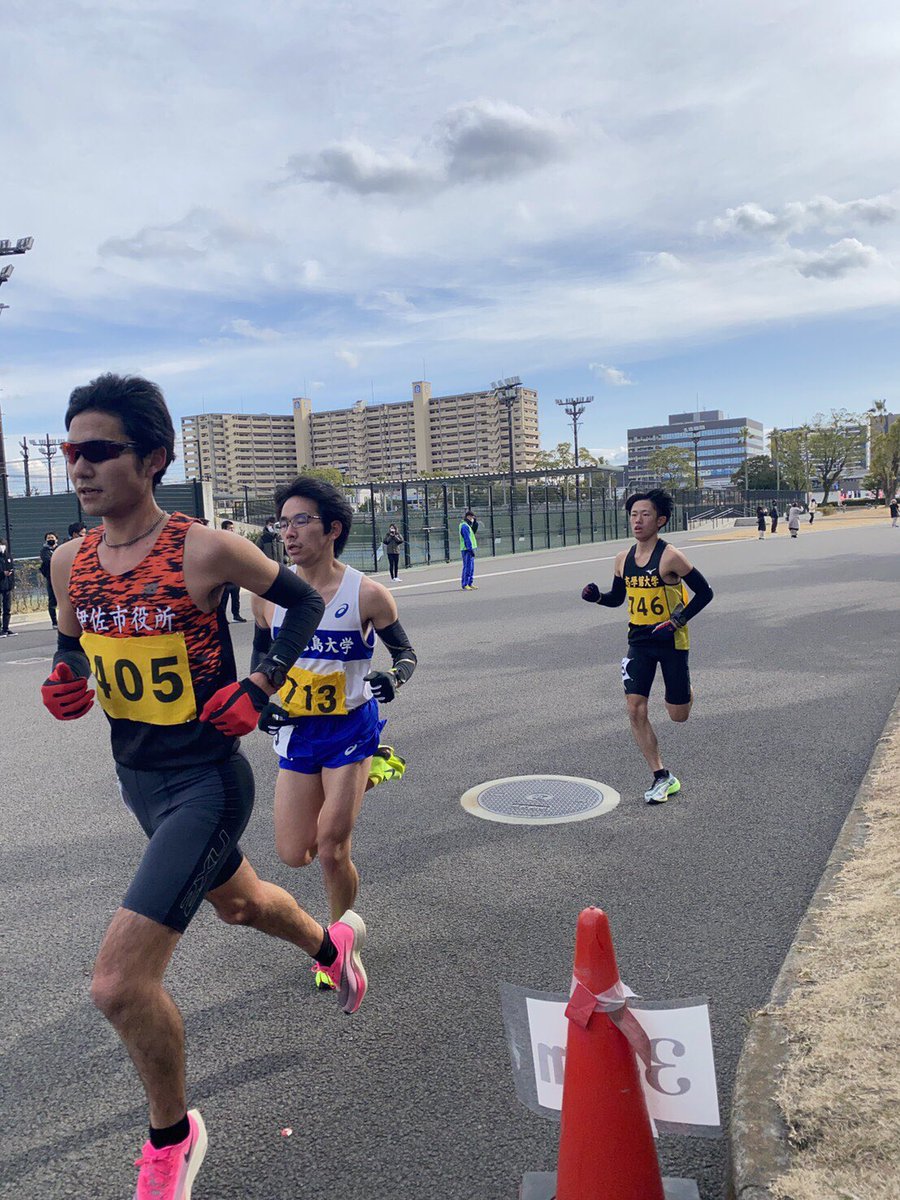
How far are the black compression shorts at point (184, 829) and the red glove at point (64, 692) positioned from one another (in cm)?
36

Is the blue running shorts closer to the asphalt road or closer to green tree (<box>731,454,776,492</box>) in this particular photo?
the asphalt road

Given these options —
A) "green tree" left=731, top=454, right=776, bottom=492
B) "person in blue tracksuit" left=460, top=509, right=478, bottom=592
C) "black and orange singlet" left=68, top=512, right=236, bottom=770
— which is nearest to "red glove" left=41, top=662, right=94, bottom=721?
"black and orange singlet" left=68, top=512, right=236, bottom=770

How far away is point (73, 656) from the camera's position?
325 cm

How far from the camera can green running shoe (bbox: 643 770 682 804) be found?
246 inches

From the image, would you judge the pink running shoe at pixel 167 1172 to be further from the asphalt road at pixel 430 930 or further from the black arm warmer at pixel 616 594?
the black arm warmer at pixel 616 594

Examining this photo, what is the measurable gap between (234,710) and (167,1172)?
1.17 metres

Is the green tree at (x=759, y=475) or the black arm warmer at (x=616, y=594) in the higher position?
the green tree at (x=759, y=475)

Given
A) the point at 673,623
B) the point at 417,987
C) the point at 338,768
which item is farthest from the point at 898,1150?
the point at 673,623

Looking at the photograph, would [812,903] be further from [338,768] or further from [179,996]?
[179,996]

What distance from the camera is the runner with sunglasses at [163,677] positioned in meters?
2.61

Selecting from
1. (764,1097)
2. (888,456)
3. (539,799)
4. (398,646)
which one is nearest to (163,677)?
(398,646)

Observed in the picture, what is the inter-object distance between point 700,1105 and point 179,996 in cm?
216

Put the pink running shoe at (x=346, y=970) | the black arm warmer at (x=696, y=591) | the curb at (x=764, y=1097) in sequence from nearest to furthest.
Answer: the curb at (x=764, y=1097) < the pink running shoe at (x=346, y=970) < the black arm warmer at (x=696, y=591)

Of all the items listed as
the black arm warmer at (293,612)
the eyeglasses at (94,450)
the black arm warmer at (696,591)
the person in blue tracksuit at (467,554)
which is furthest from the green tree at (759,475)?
the eyeglasses at (94,450)
